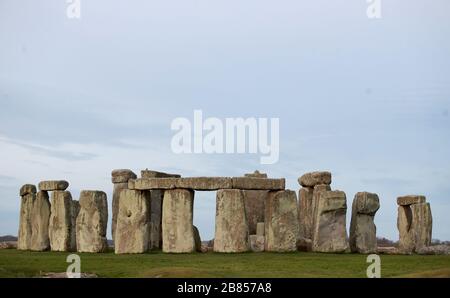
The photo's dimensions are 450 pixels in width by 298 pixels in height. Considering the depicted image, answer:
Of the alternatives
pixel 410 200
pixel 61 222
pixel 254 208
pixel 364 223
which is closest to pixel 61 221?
pixel 61 222

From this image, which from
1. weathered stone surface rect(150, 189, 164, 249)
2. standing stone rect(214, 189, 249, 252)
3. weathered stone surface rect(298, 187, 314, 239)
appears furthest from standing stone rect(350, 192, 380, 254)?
weathered stone surface rect(150, 189, 164, 249)

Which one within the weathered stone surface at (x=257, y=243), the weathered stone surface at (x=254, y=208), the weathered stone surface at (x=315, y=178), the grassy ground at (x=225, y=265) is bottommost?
the grassy ground at (x=225, y=265)

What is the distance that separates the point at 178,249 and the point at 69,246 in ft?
13.3

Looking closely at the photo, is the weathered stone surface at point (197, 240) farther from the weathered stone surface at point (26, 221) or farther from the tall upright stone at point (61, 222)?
the weathered stone surface at point (26, 221)

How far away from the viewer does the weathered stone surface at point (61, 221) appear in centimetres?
2675

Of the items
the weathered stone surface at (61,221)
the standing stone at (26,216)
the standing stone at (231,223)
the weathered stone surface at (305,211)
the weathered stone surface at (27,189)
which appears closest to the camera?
the standing stone at (231,223)

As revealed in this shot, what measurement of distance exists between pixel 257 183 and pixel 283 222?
1346 millimetres

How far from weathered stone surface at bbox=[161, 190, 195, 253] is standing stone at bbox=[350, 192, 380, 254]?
4.89 m

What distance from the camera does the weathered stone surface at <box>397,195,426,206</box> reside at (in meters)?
28.2

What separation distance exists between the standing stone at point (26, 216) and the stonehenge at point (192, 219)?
9 centimetres

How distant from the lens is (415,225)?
28.1 metres

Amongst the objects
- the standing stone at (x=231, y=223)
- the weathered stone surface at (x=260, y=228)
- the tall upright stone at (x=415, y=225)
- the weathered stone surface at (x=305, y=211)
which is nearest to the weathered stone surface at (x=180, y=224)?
the standing stone at (x=231, y=223)

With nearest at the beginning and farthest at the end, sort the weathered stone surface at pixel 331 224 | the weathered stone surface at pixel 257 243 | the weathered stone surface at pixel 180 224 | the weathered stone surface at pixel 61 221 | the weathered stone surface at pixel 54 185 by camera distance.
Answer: the weathered stone surface at pixel 180 224
the weathered stone surface at pixel 331 224
the weathered stone surface at pixel 257 243
the weathered stone surface at pixel 61 221
the weathered stone surface at pixel 54 185
